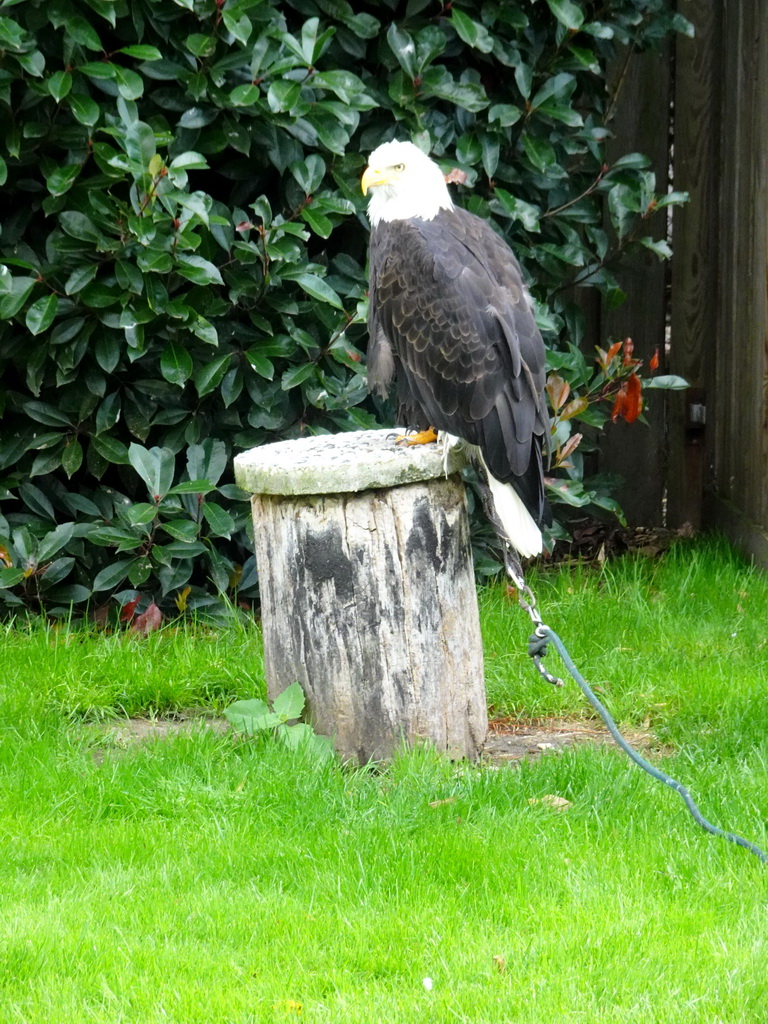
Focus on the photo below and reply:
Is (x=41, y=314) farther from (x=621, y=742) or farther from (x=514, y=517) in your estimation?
(x=621, y=742)

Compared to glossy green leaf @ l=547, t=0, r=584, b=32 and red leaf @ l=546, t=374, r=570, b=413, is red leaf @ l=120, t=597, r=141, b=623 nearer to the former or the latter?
red leaf @ l=546, t=374, r=570, b=413

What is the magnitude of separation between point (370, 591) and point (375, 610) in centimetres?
5

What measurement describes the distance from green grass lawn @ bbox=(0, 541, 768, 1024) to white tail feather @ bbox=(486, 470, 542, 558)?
0.63 meters

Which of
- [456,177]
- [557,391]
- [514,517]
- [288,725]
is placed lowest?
[288,725]

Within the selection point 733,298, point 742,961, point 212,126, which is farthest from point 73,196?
point 742,961

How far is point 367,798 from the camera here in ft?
11.3

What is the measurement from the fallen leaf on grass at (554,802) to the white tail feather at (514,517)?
2.46 ft

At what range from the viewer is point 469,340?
12.9ft

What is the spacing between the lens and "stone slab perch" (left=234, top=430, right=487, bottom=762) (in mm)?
3592

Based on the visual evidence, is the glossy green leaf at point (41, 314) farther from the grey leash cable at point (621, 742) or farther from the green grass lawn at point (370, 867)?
the grey leash cable at point (621, 742)

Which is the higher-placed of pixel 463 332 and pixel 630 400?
pixel 463 332

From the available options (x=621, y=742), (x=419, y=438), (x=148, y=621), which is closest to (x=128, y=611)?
(x=148, y=621)

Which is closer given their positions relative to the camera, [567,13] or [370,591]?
[370,591]

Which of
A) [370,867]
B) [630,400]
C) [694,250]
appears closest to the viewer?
[370,867]
